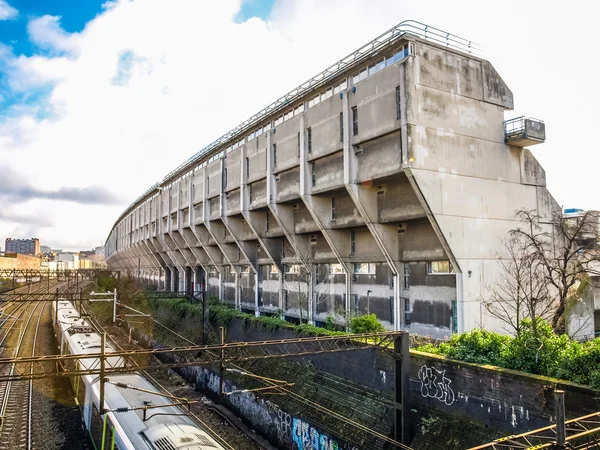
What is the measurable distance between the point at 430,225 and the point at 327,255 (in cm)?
964

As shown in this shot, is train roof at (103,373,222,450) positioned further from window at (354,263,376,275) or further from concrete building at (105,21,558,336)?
window at (354,263,376,275)

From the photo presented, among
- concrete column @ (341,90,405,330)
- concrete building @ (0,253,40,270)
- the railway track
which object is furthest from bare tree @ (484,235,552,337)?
concrete building @ (0,253,40,270)

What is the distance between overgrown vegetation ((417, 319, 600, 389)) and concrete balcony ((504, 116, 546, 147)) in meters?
12.6

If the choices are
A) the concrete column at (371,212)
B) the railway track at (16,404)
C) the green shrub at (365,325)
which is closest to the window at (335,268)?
the concrete column at (371,212)

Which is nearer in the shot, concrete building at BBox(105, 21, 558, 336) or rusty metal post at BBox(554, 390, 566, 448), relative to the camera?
rusty metal post at BBox(554, 390, 566, 448)

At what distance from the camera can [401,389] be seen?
670 inches

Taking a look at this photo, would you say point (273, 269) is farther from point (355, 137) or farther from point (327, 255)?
point (355, 137)

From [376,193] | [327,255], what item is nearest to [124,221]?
[327,255]

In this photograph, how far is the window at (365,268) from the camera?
29.4 meters

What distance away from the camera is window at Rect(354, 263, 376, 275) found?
1156 inches

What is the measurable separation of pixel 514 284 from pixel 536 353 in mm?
10790

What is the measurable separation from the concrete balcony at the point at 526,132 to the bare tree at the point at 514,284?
5500 mm

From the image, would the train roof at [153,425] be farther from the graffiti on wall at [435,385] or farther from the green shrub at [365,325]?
the green shrub at [365,325]

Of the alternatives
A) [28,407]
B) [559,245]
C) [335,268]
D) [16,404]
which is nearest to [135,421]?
[28,407]
